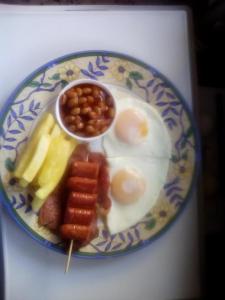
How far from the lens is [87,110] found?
776 millimetres

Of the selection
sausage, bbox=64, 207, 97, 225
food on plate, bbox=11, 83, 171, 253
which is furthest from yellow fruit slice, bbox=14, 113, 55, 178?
sausage, bbox=64, 207, 97, 225

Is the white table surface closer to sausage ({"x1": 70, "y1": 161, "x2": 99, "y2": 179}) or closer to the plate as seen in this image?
the plate

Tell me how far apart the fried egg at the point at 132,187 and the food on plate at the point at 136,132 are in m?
0.02

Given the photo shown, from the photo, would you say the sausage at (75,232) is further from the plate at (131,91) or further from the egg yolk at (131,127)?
the egg yolk at (131,127)

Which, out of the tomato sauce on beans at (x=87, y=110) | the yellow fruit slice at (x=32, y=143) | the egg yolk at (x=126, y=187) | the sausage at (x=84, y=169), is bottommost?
the egg yolk at (x=126, y=187)

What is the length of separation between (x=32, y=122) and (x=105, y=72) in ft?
0.56

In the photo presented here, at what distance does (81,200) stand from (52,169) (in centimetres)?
7

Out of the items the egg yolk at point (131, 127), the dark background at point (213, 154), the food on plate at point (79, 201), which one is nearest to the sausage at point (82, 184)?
the food on plate at point (79, 201)

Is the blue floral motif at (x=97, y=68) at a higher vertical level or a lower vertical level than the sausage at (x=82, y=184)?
higher

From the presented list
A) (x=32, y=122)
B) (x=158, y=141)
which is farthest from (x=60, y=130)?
(x=158, y=141)

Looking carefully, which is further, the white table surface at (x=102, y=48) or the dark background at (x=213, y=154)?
the dark background at (x=213, y=154)

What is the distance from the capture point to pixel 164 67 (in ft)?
2.83

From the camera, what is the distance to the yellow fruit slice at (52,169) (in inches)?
28.9

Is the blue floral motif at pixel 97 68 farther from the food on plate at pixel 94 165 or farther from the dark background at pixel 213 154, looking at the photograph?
the dark background at pixel 213 154
